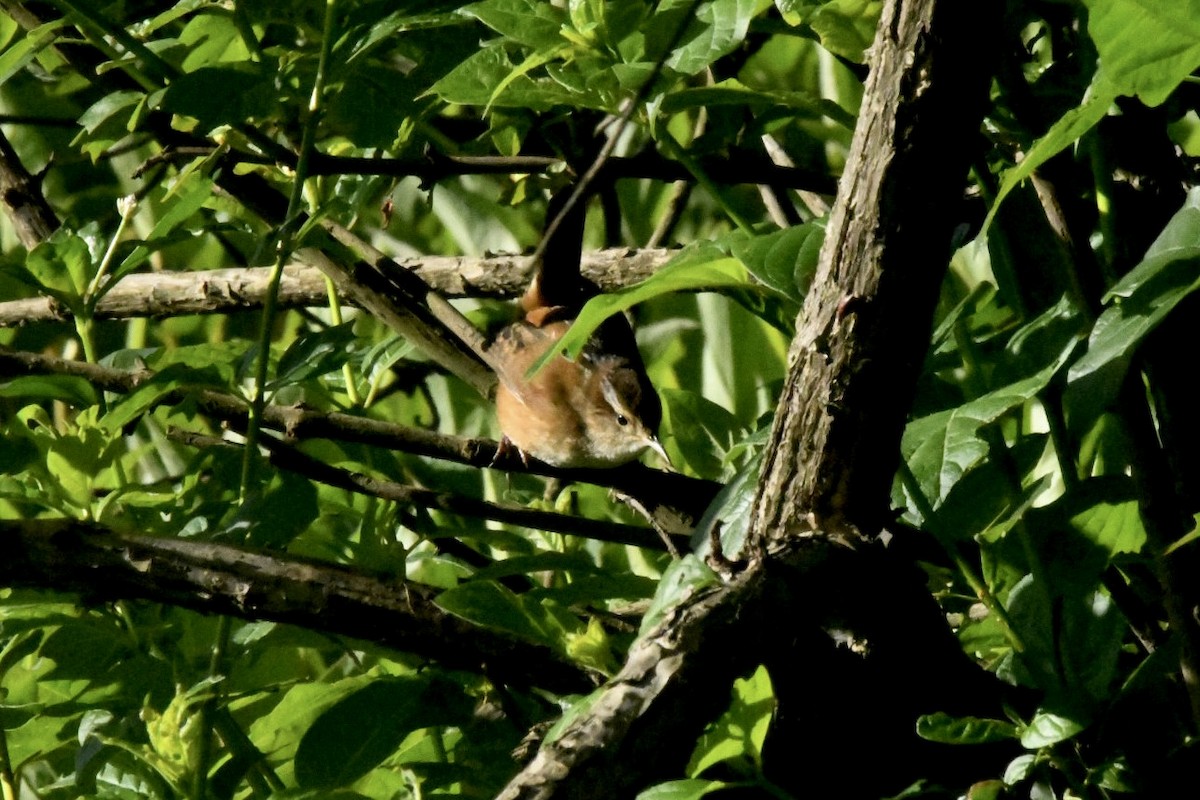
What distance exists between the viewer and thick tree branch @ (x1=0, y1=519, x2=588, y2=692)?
4.40 feet

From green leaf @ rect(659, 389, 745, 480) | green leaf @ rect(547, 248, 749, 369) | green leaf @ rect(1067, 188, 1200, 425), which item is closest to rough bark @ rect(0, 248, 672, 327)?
green leaf @ rect(659, 389, 745, 480)

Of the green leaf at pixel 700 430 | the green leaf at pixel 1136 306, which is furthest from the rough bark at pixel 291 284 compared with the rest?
the green leaf at pixel 1136 306

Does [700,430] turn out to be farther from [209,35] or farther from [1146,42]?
[1146,42]

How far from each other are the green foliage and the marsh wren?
427 mm

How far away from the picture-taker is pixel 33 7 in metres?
2.50

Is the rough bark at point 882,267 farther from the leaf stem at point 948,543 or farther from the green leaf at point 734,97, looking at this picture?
the green leaf at point 734,97

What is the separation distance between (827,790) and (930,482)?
303mm

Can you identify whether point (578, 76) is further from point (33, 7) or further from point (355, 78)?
point (33, 7)

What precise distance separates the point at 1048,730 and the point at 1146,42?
1.73ft

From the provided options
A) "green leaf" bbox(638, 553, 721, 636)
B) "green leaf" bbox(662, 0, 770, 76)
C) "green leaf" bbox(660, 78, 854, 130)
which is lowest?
"green leaf" bbox(638, 553, 721, 636)

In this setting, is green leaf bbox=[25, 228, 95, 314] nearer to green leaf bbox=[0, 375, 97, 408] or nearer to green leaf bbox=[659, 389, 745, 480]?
green leaf bbox=[0, 375, 97, 408]

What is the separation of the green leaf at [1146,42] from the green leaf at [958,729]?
1.56 ft

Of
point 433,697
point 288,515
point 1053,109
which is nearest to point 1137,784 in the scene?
point 1053,109

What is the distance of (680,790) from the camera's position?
3.37ft
